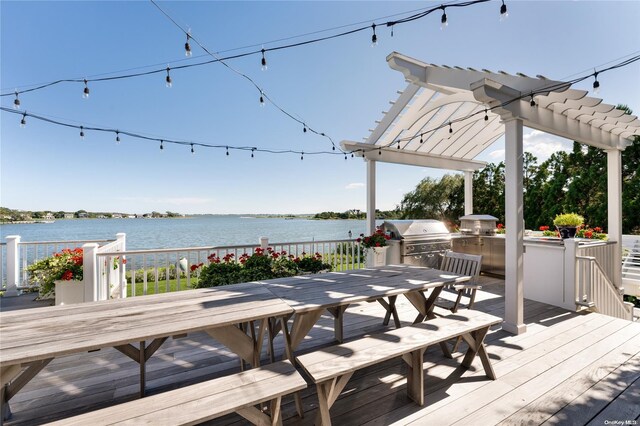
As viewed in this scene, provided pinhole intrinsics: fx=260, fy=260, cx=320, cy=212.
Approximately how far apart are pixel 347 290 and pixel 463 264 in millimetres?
2064

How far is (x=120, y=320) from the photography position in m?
1.55

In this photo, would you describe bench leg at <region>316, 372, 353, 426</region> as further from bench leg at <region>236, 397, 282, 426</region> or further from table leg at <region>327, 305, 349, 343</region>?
table leg at <region>327, 305, 349, 343</region>

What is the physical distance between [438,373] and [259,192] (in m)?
19.3

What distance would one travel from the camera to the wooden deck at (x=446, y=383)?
5.84ft

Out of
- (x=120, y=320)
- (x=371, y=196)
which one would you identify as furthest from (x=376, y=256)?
(x=120, y=320)

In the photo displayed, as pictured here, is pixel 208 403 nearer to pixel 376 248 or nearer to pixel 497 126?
pixel 376 248

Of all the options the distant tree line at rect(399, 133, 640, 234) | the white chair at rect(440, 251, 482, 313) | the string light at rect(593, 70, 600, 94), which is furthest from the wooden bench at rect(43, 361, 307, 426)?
the distant tree line at rect(399, 133, 640, 234)

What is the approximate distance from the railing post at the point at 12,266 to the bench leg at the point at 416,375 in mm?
6508

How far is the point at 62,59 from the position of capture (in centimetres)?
557

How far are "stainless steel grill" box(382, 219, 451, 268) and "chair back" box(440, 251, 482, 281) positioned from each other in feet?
4.88

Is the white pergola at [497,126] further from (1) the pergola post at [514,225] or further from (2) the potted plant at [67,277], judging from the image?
(2) the potted plant at [67,277]

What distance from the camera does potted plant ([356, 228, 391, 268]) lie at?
16.0 ft

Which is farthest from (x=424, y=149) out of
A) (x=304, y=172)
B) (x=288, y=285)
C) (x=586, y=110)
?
(x=304, y=172)

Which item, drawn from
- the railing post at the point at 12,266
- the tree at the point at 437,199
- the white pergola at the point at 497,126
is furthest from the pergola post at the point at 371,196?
the tree at the point at 437,199
